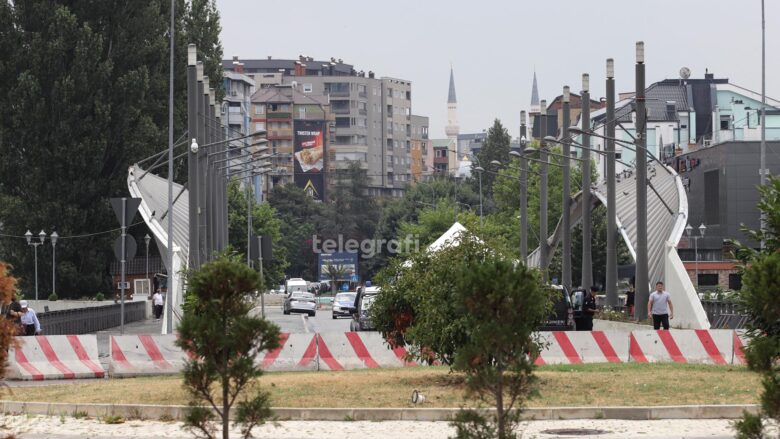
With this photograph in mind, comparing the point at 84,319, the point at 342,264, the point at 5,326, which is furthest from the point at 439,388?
the point at 342,264

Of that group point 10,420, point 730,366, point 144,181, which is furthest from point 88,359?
point 144,181

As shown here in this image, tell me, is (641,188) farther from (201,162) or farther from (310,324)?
(310,324)

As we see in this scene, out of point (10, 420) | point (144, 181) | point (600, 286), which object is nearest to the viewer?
point (10, 420)

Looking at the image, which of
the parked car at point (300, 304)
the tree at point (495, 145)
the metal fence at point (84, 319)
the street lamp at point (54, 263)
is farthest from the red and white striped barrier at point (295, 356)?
the tree at point (495, 145)

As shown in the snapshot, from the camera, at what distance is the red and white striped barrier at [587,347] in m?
27.5

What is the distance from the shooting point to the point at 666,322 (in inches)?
1296

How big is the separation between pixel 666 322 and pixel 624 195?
1314 inches

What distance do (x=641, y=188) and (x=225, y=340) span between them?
98.6 ft

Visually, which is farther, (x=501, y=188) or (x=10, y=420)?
(x=501, y=188)

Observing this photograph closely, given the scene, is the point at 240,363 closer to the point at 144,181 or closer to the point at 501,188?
the point at 144,181

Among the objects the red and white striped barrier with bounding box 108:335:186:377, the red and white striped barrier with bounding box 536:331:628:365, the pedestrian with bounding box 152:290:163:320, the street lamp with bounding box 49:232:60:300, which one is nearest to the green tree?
the street lamp with bounding box 49:232:60:300

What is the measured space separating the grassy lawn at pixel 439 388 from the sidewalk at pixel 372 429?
115cm

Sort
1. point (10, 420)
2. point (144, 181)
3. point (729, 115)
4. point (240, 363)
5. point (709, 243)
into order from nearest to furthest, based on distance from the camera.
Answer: point (240, 363) → point (10, 420) → point (144, 181) → point (709, 243) → point (729, 115)

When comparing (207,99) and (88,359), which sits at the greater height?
(207,99)
